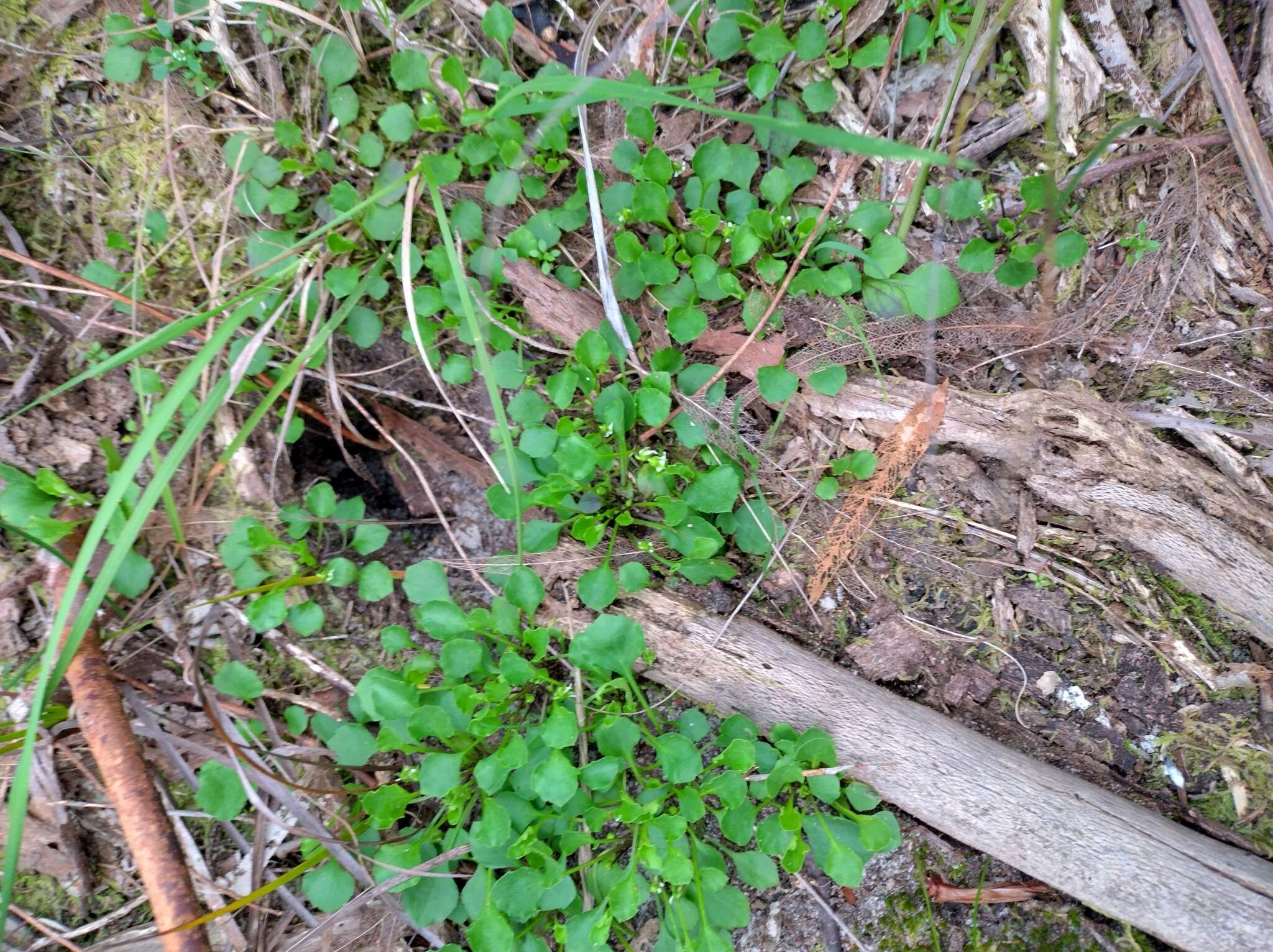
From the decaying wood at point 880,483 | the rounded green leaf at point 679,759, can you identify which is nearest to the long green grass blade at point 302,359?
the rounded green leaf at point 679,759

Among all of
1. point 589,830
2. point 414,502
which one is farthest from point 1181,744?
point 414,502

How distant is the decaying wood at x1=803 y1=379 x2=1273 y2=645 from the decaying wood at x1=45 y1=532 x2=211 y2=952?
1930 millimetres

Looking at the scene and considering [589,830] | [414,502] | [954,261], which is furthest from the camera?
[414,502]

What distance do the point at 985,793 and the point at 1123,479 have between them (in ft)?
2.61

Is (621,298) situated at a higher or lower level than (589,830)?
higher

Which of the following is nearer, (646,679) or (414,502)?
(646,679)

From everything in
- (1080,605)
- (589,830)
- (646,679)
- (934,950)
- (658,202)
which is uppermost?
(658,202)

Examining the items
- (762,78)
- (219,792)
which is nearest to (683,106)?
(762,78)

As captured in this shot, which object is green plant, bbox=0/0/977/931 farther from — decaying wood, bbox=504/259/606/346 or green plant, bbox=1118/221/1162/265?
green plant, bbox=1118/221/1162/265

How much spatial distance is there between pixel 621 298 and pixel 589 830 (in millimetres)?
1292

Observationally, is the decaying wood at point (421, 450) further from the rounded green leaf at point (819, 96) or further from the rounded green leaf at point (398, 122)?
the rounded green leaf at point (819, 96)

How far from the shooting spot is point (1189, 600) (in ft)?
6.16

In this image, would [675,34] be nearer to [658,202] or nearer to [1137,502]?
[658,202]

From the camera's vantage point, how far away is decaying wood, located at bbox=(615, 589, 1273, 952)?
1.68m
